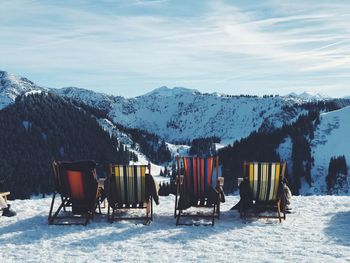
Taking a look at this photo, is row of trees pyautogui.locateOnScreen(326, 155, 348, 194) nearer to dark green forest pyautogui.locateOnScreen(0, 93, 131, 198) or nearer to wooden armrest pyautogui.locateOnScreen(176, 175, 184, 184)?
dark green forest pyautogui.locateOnScreen(0, 93, 131, 198)

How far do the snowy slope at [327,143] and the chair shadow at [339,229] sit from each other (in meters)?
98.7

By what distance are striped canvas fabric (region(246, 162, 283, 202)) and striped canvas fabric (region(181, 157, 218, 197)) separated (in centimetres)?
89

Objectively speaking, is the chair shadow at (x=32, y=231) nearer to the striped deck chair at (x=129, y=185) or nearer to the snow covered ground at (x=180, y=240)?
the snow covered ground at (x=180, y=240)

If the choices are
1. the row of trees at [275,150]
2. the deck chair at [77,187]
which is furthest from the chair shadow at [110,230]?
the row of trees at [275,150]

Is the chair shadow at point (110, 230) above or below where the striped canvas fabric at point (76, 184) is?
below

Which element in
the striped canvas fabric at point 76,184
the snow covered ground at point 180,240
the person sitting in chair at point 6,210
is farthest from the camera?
the person sitting in chair at point 6,210

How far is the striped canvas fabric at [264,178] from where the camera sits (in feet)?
35.6

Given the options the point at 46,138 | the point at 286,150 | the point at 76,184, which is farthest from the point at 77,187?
the point at 46,138

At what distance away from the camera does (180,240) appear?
9.13 m

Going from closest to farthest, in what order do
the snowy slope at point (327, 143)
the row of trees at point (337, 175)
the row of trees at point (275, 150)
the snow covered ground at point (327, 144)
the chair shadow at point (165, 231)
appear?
the chair shadow at point (165, 231) < the row of trees at point (337, 175) < the snow covered ground at point (327, 144) < the snowy slope at point (327, 143) < the row of trees at point (275, 150)

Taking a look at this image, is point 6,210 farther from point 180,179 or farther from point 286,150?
point 286,150

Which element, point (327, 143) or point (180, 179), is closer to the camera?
point (180, 179)

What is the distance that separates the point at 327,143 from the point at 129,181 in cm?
12941

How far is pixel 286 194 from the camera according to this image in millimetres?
11844
